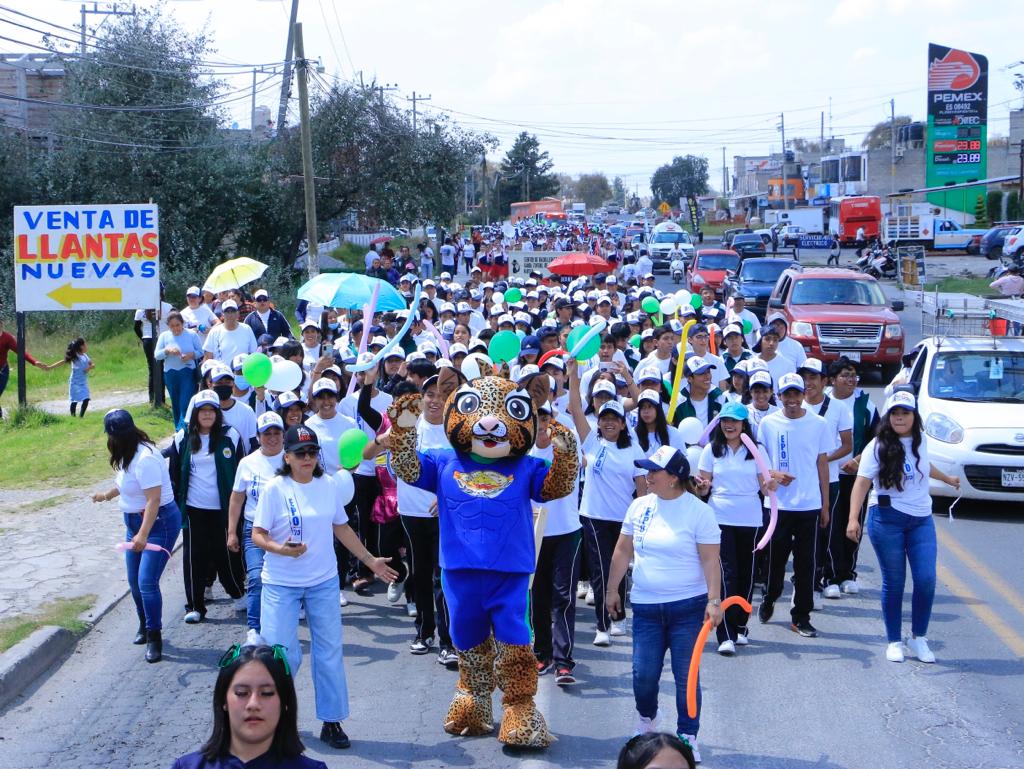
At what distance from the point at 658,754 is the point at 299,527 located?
369 centimetres

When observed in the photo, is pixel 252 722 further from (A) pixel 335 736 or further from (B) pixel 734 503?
(B) pixel 734 503

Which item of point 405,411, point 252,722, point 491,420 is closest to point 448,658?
point 405,411

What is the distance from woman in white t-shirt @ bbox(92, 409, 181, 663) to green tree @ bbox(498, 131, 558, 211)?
113701 millimetres

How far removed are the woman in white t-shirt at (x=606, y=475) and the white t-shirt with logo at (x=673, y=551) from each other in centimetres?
157

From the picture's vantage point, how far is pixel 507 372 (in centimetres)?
931

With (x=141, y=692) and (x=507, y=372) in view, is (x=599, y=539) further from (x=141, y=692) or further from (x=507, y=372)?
(x=141, y=692)

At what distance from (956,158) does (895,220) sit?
1214cm

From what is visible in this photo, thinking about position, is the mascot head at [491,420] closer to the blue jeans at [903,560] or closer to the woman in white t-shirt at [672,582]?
the woman in white t-shirt at [672,582]

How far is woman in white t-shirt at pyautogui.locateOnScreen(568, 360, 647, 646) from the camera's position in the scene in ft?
25.5

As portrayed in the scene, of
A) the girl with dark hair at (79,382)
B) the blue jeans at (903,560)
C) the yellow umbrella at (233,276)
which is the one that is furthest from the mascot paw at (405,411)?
the girl with dark hair at (79,382)

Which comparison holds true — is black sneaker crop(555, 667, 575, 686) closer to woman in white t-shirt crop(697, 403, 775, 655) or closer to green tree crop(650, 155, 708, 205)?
woman in white t-shirt crop(697, 403, 775, 655)

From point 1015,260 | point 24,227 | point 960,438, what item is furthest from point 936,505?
point 1015,260

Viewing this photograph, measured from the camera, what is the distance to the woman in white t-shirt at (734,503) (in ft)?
26.1

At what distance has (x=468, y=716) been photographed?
643cm
